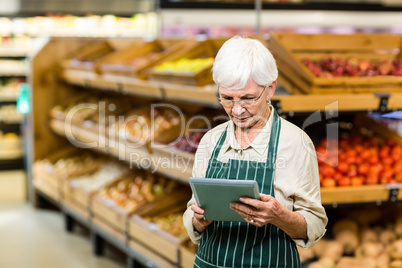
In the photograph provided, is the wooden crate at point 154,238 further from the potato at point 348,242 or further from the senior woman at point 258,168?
the senior woman at point 258,168

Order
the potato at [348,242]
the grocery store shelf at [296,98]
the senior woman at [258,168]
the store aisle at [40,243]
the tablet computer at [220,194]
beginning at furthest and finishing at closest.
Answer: the store aisle at [40,243]
the potato at [348,242]
the grocery store shelf at [296,98]
the senior woman at [258,168]
the tablet computer at [220,194]

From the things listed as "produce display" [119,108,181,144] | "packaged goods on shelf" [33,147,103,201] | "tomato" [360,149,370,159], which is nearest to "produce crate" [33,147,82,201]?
"packaged goods on shelf" [33,147,103,201]

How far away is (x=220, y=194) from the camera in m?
1.78

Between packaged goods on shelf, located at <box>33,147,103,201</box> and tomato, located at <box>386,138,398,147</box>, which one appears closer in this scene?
tomato, located at <box>386,138,398,147</box>

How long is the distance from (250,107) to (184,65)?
8.83ft

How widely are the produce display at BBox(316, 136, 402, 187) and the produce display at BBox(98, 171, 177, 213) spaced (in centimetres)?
160

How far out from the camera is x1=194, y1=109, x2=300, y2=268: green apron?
1893 mm

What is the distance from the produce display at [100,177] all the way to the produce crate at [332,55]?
8.25 feet

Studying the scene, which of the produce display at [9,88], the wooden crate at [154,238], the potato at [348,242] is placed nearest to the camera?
the potato at [348,242]

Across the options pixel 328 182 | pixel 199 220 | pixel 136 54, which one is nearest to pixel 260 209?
pixel 199 220

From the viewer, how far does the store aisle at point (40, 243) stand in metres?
4.80

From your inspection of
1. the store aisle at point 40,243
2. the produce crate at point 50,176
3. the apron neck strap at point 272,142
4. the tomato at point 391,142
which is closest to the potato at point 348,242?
the tomato at point 391,142

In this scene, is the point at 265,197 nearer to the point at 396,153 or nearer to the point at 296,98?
the point at 296,98

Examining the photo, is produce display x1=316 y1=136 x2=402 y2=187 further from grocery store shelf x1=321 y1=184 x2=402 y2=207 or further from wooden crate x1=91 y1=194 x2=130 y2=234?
wooden crate x1=91 y1=194 x2=130 y2=234
